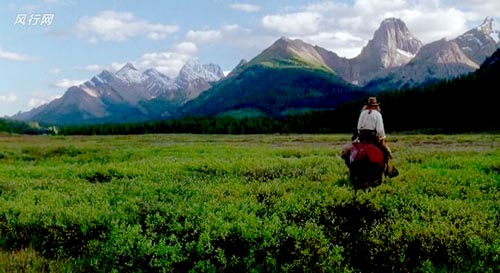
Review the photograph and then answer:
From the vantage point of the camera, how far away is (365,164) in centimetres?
1819

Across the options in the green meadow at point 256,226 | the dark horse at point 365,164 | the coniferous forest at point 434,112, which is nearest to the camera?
the green meadow at point 256,226

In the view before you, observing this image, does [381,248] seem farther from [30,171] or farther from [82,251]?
[30,171]

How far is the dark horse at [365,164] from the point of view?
1802cm

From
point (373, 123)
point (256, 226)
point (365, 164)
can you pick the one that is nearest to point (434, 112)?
point (373, 123)

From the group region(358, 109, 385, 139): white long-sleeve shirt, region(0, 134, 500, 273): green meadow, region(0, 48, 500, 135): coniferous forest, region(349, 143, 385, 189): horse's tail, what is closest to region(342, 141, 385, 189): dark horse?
region(349, 143, 385, 189): horse's tail

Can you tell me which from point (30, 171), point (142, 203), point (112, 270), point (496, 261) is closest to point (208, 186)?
point (142, 203)

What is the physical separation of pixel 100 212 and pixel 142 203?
1.71 metres

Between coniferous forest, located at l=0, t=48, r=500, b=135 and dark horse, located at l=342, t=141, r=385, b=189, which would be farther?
coniferous forest, located at l=0, t=48, r=500, b=135

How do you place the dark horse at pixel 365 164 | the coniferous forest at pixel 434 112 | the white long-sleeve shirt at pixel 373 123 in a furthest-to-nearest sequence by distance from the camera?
the coniferous forest at pixel 434 112, the white long-sleeve shirt at pixel 373 123, the dark horse at pixel 365 164

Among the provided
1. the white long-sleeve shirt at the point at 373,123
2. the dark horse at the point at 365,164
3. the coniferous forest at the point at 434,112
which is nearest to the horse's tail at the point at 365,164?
the dark horse at the point at 365,164

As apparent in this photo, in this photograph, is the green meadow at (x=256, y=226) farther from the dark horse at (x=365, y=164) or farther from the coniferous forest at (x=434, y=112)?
the coniferous forest at (x=434, y=112)

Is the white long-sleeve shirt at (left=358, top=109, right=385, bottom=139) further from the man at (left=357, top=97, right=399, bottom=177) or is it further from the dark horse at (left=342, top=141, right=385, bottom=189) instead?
the dark horse at (left=342, top=141, right=385, bottom=189)

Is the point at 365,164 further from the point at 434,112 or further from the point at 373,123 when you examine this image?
the point at 434,112

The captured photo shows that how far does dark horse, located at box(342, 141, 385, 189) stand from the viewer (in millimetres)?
18016
